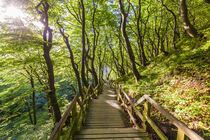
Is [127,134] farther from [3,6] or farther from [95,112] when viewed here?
[3,6]

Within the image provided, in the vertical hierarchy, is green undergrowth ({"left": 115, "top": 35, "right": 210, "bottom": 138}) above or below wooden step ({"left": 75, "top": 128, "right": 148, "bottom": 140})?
above

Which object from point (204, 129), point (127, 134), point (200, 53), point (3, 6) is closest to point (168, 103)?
point (204, 129)

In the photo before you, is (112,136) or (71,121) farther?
(71,121)

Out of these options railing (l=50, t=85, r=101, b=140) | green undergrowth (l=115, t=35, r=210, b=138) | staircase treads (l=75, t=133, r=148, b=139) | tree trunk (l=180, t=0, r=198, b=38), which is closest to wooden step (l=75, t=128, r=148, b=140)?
staircase treads (l=75, t=133, r=148, b=139)

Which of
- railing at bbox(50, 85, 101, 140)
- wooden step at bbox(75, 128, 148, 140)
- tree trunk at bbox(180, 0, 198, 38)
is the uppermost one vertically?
tree trunk at bbox(180, 0, 198, 38)

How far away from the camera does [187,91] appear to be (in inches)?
157

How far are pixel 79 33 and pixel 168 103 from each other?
11595mm

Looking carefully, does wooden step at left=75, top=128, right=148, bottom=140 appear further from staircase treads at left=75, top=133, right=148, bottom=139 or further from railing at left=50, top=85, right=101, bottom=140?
railing at left=50, top=85, right=101, bottom=140

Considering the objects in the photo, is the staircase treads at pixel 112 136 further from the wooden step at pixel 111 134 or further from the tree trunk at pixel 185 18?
the tree trunk at pixel 185 18

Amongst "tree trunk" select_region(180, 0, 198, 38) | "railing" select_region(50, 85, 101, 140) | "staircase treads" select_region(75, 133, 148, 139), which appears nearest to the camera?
"railing" select_region(50, 85, 101, 140)

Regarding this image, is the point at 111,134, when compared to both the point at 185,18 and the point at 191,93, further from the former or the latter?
the point at 185,18

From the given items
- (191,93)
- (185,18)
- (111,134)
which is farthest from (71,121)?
(185,18)

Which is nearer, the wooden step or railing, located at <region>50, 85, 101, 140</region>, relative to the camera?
railing, located at <region>50, 85, 101, 140</region>

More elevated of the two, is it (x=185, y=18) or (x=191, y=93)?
(x=185, y=18)
